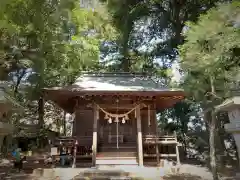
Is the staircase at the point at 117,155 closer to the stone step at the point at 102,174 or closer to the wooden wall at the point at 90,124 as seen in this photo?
the wooden wall at the point at 90,124

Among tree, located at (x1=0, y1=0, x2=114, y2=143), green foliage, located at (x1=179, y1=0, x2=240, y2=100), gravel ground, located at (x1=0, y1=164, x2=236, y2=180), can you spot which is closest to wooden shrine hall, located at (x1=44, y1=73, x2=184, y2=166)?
gravel ground, located at (x1=0, y1=164, x2=236, y2=180)

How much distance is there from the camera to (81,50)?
46.4 feet

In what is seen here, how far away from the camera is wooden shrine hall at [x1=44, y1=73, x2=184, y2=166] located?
12.6 m

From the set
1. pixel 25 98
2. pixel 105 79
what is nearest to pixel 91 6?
pixel 105 79

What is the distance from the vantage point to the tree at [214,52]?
25.2 ft

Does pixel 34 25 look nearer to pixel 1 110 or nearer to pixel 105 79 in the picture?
pixel 1 110

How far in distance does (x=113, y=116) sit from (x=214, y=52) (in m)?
6.45

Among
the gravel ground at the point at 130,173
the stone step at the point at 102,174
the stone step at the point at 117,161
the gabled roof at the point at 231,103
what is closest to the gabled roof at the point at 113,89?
the stone step at the point at 117,161

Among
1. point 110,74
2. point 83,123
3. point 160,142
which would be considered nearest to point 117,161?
point 160,142

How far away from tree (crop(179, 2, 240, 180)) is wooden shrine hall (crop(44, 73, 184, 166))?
132 inches

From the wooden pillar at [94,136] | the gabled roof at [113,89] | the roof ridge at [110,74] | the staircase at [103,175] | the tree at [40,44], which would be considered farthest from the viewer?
the roof ridge at [110,74]

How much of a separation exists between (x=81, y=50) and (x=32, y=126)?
989 cm

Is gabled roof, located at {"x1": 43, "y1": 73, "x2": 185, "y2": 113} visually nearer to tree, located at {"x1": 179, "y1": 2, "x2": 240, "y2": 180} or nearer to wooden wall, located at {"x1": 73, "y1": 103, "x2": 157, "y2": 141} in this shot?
wooden wall, located at {"x1": 73, "y1": 103, "x2": 157, "y2": 141}

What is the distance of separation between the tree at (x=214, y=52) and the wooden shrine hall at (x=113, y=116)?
334cm
